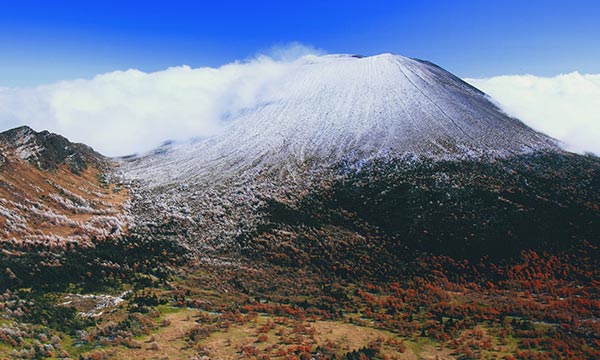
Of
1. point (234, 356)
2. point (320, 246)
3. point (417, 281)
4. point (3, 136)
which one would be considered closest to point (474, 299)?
point (417, 281)

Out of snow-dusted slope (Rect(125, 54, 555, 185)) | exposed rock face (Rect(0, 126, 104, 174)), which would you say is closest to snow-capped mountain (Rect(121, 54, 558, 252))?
snow-dusted slope (Rect(125, 54, 555, 185))

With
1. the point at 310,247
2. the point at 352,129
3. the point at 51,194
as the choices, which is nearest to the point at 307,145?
the point at 352,129

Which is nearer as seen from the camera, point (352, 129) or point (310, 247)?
point (310, 247)

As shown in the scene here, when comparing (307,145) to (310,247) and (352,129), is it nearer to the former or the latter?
(352,129)

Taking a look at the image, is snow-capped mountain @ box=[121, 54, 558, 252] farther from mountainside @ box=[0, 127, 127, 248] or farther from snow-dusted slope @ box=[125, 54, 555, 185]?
mountainside @ box=[0, 127, 127, 248]

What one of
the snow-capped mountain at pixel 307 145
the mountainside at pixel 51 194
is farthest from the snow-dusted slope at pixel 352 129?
the mountainside at pixel 51 194

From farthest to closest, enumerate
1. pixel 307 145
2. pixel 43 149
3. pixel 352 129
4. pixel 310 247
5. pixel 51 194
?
pixel 352 129 → pixel 307 145 → pixel 43 149 → pixel 51 194 → pixel 310 247

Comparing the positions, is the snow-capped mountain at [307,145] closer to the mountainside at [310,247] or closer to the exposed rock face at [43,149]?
the mountainside at [310,247]
